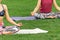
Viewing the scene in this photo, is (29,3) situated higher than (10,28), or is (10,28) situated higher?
(10,28)

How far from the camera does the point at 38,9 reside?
483 inches

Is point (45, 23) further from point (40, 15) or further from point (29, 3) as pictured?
point (29, 3)

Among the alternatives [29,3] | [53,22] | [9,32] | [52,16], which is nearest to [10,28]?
[9,32]

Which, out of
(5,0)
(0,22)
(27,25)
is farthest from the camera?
(5,0)

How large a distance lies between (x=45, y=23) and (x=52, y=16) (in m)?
1.19

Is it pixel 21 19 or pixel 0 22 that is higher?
pixel 0 22

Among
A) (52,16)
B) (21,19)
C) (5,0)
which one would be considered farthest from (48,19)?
(5,0)

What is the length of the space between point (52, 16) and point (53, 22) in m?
0.92

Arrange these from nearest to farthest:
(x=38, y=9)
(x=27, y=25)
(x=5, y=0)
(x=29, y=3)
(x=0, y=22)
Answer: (x=0, y=22) < (x=27, y=25) < (x=38, y=9) < (x=29, y=3) < (x=5, y=0)

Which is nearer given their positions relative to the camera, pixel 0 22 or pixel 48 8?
pixel 0 22

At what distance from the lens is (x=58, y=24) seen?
1127 cm

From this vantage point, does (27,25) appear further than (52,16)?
No

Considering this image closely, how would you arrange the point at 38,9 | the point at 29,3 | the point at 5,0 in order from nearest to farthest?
the point at 38,9
the point at 29,3
the point at 5,0

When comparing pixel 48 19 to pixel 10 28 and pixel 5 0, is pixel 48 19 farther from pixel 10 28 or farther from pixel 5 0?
pixel 5 0
